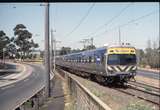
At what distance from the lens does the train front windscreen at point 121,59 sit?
29.7 meters

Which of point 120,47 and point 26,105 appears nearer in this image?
point 26,105

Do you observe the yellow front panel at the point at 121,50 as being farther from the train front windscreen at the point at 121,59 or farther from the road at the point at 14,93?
the road at the point at 14,93

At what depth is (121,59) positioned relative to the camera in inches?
1190

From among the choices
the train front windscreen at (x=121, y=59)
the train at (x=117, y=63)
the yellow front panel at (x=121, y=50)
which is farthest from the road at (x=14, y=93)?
the yellow front panel at (x=121, y=50)

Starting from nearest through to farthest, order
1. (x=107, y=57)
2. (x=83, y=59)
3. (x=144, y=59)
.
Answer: (x=107, y=57) < (x=83, y=59) < (x=144, y=59)

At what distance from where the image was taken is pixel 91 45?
266 ft

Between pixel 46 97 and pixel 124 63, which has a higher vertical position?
pixel 124 63

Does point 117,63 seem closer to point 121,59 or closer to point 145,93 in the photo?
point 121,59

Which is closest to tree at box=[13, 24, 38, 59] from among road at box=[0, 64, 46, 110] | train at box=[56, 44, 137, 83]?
road at box=[0, 64, 46, 110]

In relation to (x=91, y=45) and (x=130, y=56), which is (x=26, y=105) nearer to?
(x=130, y=56)

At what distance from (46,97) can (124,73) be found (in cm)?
659

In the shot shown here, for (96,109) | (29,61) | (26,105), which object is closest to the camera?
(96,109)

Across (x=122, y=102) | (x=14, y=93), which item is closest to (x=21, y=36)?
(x=14, y=93)

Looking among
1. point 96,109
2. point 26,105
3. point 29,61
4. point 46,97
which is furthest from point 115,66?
point 29,61
